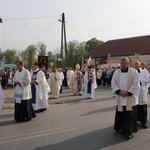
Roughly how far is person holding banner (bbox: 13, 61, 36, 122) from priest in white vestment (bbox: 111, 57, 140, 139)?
10.2ft

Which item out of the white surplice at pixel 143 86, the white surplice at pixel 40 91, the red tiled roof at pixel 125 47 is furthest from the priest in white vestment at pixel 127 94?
the red tiled roof at pixel 125 47

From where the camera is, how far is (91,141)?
555cm

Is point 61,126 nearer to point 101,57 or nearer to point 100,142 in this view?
point 100,142

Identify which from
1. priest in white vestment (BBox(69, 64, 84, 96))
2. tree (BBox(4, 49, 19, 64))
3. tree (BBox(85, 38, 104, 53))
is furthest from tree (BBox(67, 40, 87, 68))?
priest in white vestment (BBox(69, 64, 84, 96))

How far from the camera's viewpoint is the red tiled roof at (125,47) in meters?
45.2

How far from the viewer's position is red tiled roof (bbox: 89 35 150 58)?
1780 inches

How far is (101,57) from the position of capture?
49344mm

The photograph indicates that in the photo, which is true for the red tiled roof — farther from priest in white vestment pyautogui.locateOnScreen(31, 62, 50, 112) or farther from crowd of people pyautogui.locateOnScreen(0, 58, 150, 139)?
crowd of people pyautogui.locateOnScreen(0, 58, 150, 139)

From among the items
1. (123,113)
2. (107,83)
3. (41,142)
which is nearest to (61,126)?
(41,142)

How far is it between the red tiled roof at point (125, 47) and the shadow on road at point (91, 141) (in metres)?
39.4

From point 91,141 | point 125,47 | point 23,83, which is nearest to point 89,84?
point 23,83

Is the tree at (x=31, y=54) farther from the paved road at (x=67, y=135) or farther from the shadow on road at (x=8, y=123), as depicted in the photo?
the paved road at (x=67, y=135)

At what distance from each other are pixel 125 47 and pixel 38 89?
40899 millimetres

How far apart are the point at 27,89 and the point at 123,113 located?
3384mm
